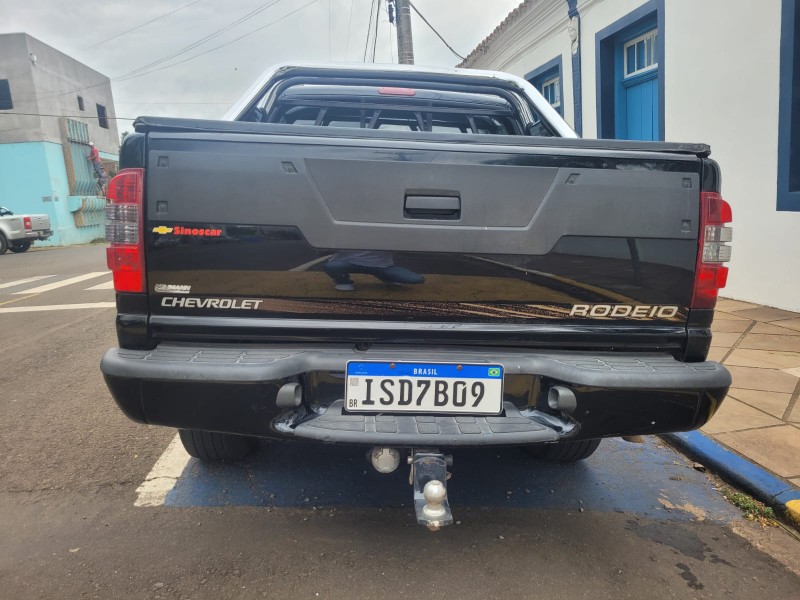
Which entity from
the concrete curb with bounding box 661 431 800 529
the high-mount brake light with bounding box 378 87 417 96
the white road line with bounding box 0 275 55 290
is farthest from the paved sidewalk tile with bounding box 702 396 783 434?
the white road line with bounding box 0 275 55 290

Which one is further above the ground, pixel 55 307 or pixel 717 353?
pixel 55 307

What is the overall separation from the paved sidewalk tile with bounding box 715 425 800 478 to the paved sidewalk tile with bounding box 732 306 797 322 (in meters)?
2.65

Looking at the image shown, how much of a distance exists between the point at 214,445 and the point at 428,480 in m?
1.26

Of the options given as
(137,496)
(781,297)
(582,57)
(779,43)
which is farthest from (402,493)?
(582,57)

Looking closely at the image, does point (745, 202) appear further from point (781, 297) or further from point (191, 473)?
point (191, 473)

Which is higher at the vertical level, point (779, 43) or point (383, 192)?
point (779, 43)

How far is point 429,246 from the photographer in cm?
204

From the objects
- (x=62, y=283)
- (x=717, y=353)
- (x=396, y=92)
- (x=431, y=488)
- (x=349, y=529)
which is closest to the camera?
(x=431, y=488)

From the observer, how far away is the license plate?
2035 millimetres

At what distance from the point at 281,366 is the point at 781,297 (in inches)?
223

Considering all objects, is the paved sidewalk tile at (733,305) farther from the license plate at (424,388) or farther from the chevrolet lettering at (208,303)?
the chevrolet lettering at (208,303)

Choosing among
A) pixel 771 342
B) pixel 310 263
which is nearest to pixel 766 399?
pixel 771 342

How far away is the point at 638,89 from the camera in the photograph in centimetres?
820

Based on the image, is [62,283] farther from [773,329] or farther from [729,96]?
[773,329]
